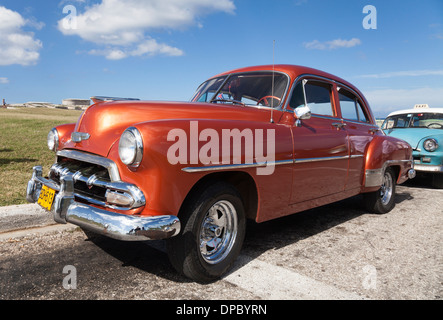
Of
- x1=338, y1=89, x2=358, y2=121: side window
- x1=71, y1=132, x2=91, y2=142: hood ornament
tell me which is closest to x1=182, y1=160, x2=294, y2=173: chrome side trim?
x1=71, y1=132, x2=91, y2=142: hood ornament

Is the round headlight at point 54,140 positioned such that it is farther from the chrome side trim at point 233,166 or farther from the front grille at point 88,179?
the chrome side trim at point 233,166

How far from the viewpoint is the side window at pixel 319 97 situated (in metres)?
3.73

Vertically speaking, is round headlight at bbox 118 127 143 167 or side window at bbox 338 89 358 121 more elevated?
side window at bbox 338 89 358 121

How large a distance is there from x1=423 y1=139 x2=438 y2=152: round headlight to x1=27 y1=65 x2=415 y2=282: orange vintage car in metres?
3.60

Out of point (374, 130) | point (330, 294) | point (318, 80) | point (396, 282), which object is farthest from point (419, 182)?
point (330, 294)

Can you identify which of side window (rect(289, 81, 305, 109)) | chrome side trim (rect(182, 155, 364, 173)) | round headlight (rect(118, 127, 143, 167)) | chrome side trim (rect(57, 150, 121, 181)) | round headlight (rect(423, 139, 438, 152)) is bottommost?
round headlight (rect(423, 139, 438, 152))

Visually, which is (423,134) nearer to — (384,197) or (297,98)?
(384,197)

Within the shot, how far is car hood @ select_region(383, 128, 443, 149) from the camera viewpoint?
23.2ft

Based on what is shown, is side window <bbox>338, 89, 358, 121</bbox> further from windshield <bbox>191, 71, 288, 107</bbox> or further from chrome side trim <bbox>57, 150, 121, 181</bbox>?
chrome side trim <bbox>57, 150, 121, 181</bbox>

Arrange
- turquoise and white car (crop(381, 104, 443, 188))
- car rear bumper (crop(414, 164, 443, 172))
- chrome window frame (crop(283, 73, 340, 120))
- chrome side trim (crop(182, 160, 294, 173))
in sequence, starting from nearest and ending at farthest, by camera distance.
Answer: chrome side trim (crop(182, 160, 294, 173))
chrome window frame (crop(283, 73, 340, 120))
car rear bumper (crop(414, 164, 443, 172))
turquoise and white car (crop(381, 104, 443, 188))

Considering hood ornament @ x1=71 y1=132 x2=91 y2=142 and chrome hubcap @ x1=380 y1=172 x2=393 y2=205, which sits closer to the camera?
hood ornament @ x1=71 y1=132 x2=91 y2=142

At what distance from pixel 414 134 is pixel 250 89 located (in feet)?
17.2
